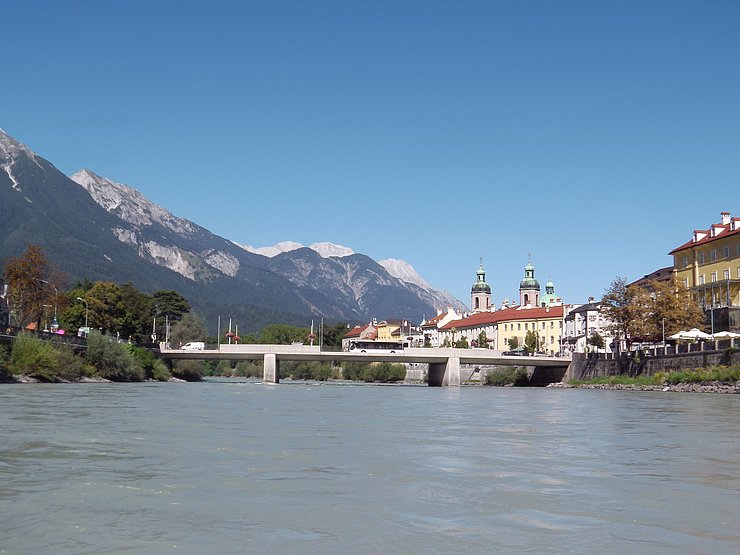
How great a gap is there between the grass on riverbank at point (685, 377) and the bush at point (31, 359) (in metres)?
53.0

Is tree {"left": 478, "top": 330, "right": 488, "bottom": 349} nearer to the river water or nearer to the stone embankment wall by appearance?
the stone embankment wall

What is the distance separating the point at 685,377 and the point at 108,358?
2071 inches

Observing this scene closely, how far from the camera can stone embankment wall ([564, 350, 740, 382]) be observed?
78438 mm

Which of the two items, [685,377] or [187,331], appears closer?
[685,377]

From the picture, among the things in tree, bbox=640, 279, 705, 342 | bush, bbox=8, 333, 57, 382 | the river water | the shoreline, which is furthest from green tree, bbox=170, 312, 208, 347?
the river water

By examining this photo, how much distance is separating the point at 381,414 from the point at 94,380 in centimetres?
4956

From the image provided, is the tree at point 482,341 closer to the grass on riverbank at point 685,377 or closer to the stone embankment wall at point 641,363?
the stone embankment wall at point 641,363

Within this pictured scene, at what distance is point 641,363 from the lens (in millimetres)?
93688

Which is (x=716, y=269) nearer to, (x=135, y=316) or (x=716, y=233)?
(x=716, y=233)

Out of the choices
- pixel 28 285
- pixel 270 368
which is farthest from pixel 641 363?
Answer: pixel 28 285

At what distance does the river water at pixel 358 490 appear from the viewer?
38.2 ft

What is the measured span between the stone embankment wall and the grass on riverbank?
95 centimetres

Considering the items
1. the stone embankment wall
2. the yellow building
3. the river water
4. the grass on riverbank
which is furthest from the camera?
the yellow building

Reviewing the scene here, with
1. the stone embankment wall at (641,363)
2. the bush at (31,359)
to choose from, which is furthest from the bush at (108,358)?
the stone embankment wall at (641,363)
